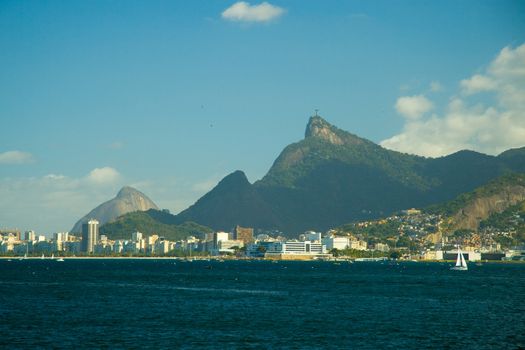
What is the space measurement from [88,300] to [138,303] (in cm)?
955

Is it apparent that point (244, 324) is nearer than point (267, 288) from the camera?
Yes

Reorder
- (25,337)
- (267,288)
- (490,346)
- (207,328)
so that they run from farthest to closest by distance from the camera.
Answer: (267,288) < (207,328) < (25,337) < (490,346)

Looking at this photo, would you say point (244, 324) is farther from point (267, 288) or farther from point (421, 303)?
point (267, 288)

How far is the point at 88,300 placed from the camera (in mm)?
114000

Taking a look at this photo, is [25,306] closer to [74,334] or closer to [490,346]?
[74,334]

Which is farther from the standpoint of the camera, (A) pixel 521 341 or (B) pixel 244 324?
(B) pixel 244 324

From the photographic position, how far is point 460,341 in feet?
234

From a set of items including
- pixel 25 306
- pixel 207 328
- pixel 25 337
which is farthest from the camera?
pixel 25 306

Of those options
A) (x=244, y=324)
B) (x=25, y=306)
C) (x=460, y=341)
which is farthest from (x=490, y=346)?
(x=25, y=306)

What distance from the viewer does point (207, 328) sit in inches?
3196

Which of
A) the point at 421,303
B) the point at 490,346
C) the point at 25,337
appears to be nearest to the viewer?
the point at 490,346

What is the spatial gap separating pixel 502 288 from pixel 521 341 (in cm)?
8197

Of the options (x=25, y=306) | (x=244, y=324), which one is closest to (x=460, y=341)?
(x=244, y=324)

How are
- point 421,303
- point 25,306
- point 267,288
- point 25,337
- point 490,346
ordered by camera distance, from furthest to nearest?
point 267,288, point 421,303, point 25,306, point 25,337, point 490,346
